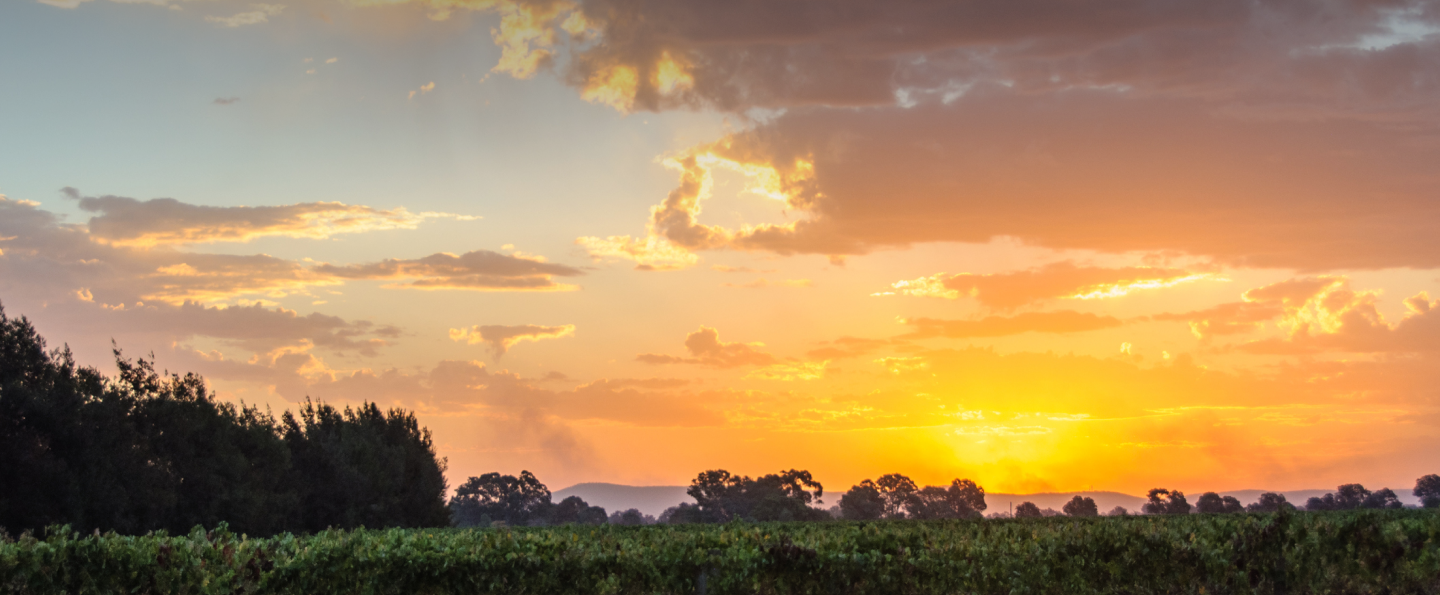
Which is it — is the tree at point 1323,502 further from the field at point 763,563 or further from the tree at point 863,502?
the field at point 763,563

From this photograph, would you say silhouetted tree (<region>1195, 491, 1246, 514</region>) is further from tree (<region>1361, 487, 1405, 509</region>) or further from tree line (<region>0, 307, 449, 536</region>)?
tree line (<region>0, 307, 449, 536</region>)

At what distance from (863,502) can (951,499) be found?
15124mm

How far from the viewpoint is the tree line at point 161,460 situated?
120 ft

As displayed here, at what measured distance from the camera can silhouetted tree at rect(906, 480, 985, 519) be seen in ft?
428

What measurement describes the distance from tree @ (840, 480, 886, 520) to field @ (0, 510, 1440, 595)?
10804 cm

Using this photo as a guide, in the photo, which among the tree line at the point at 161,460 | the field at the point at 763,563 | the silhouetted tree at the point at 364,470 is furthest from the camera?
the silhouetted tree at the point at 364,470

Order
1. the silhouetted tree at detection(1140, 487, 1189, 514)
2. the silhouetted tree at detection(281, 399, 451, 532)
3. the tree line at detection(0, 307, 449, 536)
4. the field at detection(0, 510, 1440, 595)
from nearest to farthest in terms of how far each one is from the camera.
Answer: the field at detection(0, 510, 1440, 595)
the tree line at detection(0, 307, 449, 536)
the silhouetted tree at detection(281, 399, 451, 532)
the silhouetted tree at detection(1140, 487, 1189, 514)

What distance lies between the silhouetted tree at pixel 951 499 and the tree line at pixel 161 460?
8180 centimetres

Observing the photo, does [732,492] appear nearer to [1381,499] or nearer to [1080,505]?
[1080,505]

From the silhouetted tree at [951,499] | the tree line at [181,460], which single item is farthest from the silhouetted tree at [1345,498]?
the tree line at [181,460]

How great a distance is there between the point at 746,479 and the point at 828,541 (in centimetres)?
11310

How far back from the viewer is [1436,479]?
128 m

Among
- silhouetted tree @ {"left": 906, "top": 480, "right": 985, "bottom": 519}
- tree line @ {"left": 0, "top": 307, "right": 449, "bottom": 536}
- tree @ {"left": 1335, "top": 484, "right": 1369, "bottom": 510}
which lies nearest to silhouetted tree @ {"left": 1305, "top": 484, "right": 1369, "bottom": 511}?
tree @ {"left": 1335, "top": 484, "right": 1369, "bottom": 510}

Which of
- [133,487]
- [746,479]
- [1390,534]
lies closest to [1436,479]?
[746,479]
